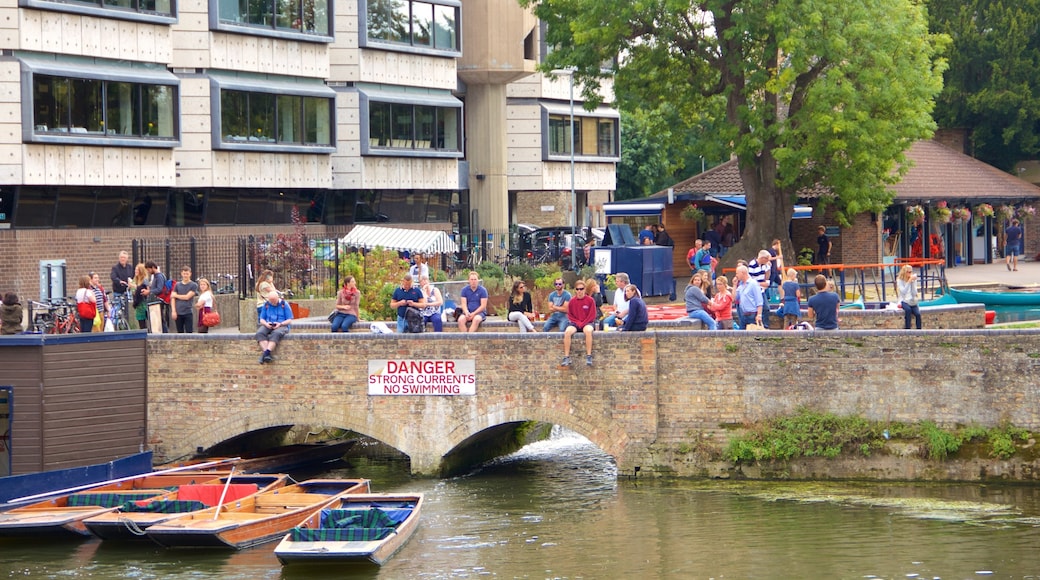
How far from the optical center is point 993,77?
63.2m

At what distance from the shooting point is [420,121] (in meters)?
47.9

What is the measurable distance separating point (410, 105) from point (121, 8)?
38.5ft

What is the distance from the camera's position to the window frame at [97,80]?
1387 inches

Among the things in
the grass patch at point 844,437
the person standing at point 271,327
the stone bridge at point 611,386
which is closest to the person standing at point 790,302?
the stone bridge at point 611,386

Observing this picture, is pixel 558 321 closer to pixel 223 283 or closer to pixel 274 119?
pixel 223 283

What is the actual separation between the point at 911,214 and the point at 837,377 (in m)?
24.2

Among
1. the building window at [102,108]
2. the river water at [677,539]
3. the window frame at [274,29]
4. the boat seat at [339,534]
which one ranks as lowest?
the river water at [677,539]

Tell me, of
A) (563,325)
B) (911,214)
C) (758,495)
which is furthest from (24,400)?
(911,214)

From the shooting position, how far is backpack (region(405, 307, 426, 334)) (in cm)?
2780

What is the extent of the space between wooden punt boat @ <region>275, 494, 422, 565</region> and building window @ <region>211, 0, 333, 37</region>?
20917 millimetres

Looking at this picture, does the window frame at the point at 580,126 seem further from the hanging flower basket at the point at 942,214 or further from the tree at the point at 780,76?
the hanging flower basket at the point at 942,214

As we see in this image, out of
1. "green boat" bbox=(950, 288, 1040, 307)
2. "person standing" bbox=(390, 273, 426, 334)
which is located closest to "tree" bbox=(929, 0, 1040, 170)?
"green boat" bbox=(950, 288, 1040, 307)

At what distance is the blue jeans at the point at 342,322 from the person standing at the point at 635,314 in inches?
199

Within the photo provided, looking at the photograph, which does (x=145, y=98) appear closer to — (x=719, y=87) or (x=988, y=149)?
(x=719, y=87)
